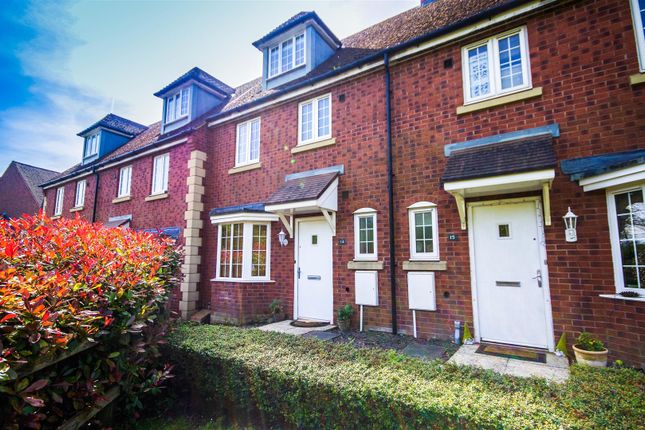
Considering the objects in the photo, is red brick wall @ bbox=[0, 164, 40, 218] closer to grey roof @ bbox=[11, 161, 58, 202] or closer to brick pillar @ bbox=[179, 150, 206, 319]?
grey roof @ bbox=[11, 161, 58, 202]

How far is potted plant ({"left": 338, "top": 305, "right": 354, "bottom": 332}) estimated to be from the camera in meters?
7.59

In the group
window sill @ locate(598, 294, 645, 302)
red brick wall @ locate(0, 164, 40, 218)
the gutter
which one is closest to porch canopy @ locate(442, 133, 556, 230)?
window sill @ locate(598, 294, 645, 302)

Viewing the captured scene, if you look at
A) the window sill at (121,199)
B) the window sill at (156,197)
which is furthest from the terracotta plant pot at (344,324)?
the window sill at (121,199)

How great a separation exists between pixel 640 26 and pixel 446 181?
4.07 meters

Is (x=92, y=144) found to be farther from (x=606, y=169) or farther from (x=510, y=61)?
(x=606, y=169)

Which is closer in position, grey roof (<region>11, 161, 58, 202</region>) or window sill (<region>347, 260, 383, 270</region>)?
window sill (<region>347, 260, 383, 270</region>)

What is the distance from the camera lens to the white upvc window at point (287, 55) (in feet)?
35.6

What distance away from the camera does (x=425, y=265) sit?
6836 millimetres

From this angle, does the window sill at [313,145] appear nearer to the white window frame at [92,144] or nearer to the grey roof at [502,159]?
the grey roof at [502,159]

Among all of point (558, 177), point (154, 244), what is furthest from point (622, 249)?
point (154, 244)

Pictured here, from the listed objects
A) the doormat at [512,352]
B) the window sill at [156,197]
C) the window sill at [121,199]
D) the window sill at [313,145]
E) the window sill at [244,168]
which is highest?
the window sill at [313,145]

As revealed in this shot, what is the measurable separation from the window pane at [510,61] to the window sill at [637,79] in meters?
1.66

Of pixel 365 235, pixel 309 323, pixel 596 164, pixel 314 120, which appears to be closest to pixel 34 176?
pixel 314 120

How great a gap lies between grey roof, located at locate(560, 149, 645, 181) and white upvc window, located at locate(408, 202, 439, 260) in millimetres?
2433
